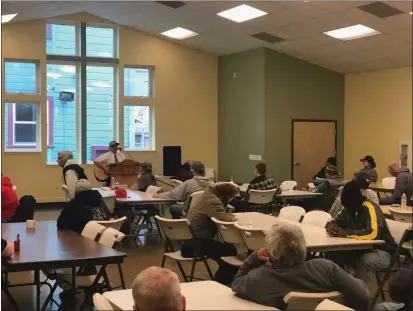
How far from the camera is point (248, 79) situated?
11609mm

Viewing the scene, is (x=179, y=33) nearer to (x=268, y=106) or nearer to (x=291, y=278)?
(x=268, y=106)

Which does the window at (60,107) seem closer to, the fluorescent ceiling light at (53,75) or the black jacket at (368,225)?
the fluorescent ceiling light at (53,75)

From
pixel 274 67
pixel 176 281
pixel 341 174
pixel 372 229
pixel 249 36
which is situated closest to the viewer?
pixel 176 281

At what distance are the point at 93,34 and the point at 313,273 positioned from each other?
9.64 meters

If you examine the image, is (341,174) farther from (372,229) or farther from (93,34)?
(93,34)

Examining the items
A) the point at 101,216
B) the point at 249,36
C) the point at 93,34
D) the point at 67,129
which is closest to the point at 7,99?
the point at 67,129

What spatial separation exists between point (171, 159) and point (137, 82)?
176 cm

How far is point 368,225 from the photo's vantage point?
4.03 m

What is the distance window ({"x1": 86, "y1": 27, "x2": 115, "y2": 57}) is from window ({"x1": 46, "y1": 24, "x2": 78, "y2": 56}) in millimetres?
278

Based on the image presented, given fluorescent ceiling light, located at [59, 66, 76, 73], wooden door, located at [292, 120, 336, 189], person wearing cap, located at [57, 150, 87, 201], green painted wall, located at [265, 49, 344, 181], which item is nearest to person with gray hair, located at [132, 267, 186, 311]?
person wearing cap, located at [57, 150, 87, 201]

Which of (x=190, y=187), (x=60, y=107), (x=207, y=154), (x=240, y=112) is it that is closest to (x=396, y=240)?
(x=190, y=187)

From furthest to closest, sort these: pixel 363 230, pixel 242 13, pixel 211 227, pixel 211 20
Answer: pixel 211 20
pixel 242 13
pixel 211 227
pixel 363 230

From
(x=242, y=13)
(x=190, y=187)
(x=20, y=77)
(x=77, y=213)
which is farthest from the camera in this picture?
(x=20, y=77)

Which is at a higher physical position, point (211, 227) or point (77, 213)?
point (77, 213)
